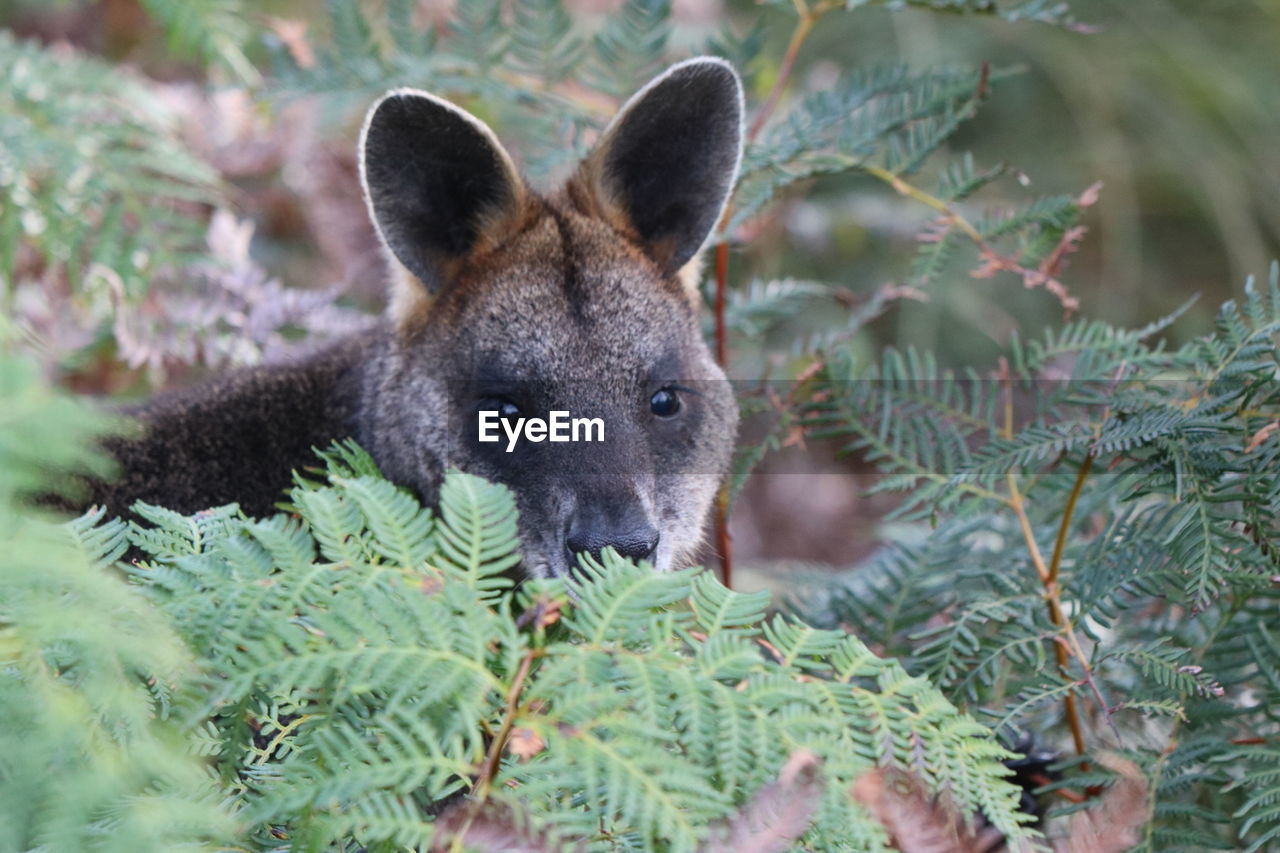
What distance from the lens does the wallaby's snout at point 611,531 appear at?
9.82ft

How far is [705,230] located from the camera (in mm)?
3848

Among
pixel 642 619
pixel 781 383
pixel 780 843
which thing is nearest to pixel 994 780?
pixel 780 843

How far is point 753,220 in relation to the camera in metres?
4.97

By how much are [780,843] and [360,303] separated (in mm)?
4547

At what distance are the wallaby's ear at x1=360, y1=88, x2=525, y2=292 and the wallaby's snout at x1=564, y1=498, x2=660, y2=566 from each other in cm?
111

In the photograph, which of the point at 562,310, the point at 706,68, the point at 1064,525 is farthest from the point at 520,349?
the point at 1064,525

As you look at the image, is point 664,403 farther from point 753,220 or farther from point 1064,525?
point 753,220


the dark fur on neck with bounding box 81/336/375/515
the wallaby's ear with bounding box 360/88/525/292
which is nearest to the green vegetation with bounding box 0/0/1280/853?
the dark fur on neck with bounding box 81/336/375/515

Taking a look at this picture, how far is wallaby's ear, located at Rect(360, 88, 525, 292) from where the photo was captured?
11.4ft

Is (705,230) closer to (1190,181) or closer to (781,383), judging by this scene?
(781,383)

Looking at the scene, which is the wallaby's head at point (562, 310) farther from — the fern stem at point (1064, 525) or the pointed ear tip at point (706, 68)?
the fern stem at point (1064, 525)

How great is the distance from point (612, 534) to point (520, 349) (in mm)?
699

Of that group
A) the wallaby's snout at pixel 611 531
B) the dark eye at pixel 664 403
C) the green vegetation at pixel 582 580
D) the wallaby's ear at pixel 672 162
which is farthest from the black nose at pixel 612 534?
the wallaby's ear at pixel 672 162

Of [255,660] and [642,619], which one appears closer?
[255,660]
